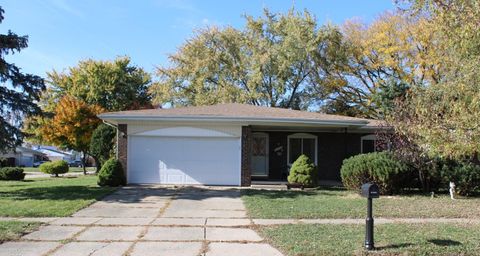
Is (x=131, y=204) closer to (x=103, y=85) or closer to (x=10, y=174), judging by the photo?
(x=10, y=174)

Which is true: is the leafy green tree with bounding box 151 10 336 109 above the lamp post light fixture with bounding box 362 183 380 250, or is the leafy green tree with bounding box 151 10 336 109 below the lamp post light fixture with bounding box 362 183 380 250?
above

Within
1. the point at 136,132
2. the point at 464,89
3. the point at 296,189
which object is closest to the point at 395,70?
the point at 296,189

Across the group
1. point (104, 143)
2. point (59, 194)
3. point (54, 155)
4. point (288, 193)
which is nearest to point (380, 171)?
point (288, 193)

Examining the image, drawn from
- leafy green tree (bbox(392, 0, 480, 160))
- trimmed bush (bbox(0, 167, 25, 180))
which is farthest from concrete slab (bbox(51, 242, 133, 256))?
trimmed bush (bbox(0, 167, 25, 180))

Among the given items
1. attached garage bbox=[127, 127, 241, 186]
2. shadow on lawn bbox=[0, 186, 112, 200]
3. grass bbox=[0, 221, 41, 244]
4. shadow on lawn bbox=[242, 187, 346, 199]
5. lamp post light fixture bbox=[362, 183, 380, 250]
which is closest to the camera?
lamp post light fixture bbox=[362, 183, 380, 250]

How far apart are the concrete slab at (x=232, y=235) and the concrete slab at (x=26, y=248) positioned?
284cm

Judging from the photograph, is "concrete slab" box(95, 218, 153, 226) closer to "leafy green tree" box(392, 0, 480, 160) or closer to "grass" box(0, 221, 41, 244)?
"grass" box(0, 221, 41, 244)

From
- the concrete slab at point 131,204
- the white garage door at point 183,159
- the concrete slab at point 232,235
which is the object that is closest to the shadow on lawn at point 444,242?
the concrete slab at point 232,235

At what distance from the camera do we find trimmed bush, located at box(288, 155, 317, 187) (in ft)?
61.7

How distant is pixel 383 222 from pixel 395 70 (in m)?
24.6

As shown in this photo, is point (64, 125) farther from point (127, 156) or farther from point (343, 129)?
point (343, 129)

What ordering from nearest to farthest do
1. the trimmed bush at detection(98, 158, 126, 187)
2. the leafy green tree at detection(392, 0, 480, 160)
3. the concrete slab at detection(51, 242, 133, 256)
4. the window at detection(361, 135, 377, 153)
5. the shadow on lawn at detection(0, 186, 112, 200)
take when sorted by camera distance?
the leafy green tree at detection(392, 0, 480, 160), the concrete slab at detection(51, 242, 133, 256), the shadow on lawn at detection(0, 186, 112, 200), the trimmed bush at detection(98, 158, 126, 187), the window at detection(361, 135, 377, 153)

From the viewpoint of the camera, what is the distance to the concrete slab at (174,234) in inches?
368

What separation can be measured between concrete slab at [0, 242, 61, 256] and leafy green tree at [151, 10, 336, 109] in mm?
27588
